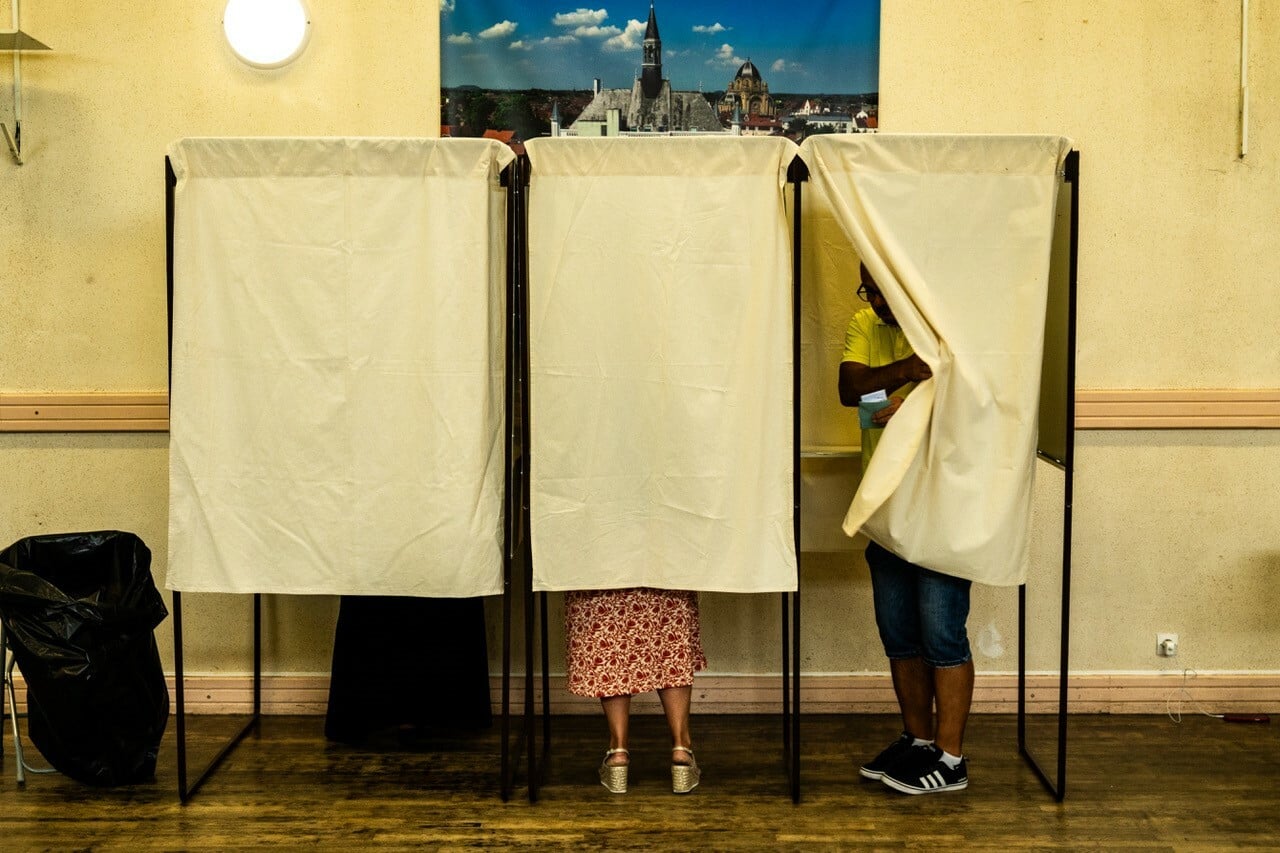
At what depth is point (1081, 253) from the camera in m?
3.33

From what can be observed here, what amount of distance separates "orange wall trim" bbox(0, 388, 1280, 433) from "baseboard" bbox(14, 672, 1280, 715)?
74 centimetres

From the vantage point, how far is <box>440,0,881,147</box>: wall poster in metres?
3.28

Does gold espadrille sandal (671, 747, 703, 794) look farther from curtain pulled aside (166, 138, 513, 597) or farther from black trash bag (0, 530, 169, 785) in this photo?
black trash bag (0, 530, 169, 785)

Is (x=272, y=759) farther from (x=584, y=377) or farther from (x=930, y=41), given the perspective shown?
(x=930, y=41)

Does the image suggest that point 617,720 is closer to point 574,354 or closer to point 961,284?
point 574,354

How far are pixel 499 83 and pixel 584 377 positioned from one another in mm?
1047

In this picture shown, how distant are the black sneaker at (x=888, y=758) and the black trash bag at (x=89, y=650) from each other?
1770 mm

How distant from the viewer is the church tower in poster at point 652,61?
10.8 feet

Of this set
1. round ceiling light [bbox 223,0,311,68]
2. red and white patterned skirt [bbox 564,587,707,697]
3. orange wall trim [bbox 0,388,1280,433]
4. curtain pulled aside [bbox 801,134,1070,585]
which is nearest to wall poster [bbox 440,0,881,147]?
round ceiling light [bbox 223,0,311,68]

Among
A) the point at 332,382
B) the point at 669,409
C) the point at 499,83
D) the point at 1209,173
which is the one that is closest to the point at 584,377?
the point at 669,409

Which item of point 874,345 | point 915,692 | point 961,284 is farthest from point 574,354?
point 915,692

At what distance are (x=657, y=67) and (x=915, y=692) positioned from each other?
1.82m

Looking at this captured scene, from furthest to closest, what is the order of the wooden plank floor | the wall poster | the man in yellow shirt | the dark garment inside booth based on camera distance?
the wall poster < the dark garment inside booth < the man in yellow shirt < the wooden plank floor

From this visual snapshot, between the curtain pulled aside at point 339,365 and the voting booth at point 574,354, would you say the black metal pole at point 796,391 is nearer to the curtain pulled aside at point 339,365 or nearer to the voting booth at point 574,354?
the voting booth at point 574,354
